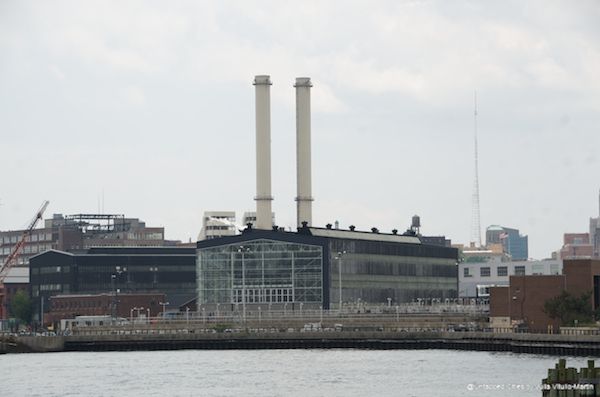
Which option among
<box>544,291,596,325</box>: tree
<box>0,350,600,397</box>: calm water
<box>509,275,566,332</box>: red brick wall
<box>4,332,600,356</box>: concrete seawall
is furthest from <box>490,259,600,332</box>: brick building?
<box>0,350,600,397</box>: calm water

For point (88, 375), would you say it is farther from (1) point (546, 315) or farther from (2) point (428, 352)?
(1) point (546, 315)

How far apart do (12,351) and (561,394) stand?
118 meters

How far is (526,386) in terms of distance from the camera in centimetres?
11175

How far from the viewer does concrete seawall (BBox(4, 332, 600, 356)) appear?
17812 centimetres

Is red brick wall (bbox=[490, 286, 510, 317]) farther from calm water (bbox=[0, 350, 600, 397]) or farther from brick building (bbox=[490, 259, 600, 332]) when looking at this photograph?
calm water (bbox=[0, 350, 600, 397])

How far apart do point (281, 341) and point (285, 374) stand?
2113 inches

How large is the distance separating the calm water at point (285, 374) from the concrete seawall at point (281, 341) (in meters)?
4.37

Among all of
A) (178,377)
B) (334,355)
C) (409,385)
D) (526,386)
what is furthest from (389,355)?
(526,386)

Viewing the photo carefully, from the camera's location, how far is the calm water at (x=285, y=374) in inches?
4658

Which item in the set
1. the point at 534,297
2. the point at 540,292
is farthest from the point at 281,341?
the point at 540,292

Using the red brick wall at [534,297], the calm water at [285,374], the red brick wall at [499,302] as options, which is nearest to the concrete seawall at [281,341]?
the calm water at [285,374]

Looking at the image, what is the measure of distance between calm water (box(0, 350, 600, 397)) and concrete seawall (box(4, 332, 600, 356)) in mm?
4370

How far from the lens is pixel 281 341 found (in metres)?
190

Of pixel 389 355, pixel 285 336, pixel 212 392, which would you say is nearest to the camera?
pixel 212 392
